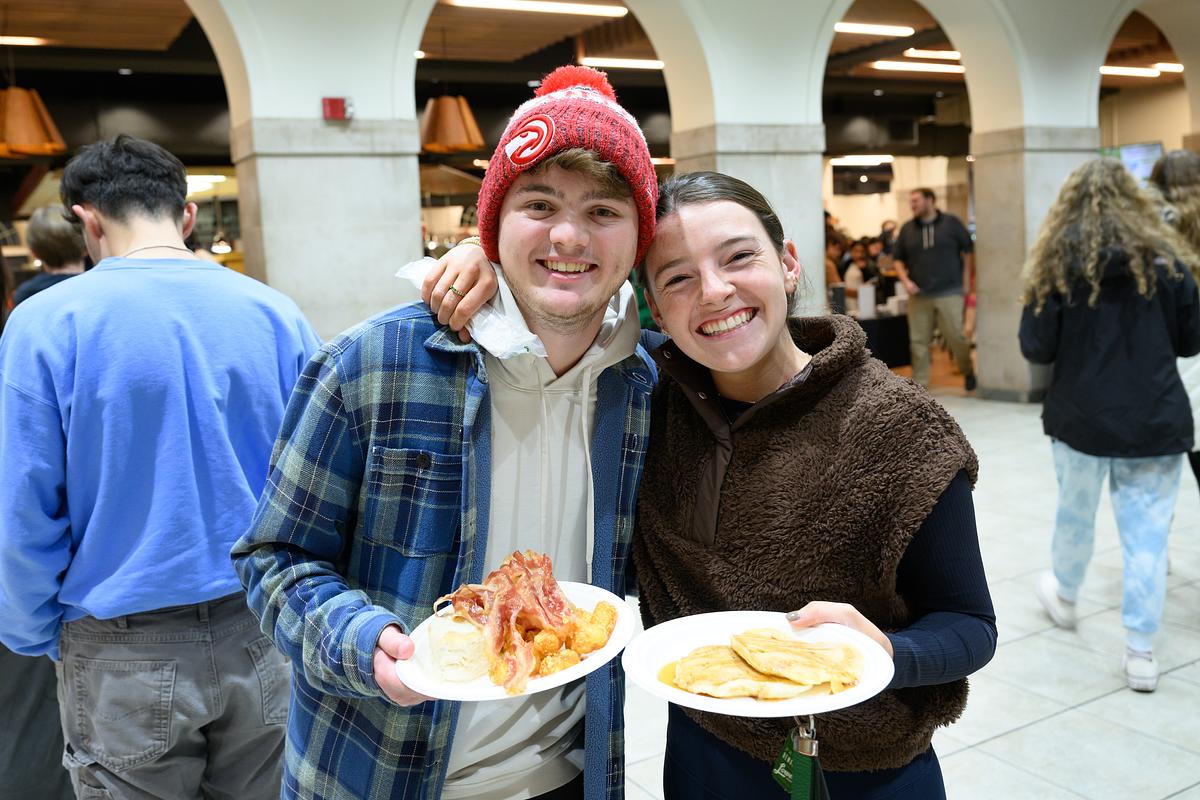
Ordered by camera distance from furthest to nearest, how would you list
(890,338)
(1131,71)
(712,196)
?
(1131,71) < (890,338) < (712,196)

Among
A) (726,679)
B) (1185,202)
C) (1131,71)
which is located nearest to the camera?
(726,679)

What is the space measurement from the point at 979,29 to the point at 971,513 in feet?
30.5

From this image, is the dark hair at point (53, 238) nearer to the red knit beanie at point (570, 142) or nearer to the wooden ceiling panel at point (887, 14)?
the red knit beanie at point (570, 142)

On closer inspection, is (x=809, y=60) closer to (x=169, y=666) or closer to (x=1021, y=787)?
(x=1021, y=787)

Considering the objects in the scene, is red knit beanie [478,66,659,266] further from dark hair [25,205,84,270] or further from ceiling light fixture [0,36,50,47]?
ceiling light fixture [0,36,50,47]

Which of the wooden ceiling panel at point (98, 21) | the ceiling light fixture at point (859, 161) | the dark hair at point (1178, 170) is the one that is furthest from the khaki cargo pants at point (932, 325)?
the ceiling light fixture at point (859, 161)

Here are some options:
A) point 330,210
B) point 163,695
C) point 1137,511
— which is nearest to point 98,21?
point 330,210

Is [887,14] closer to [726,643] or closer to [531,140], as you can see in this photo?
[531,140]

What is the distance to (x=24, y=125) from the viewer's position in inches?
345

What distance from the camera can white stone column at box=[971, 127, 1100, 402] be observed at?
Result: 9500 mm

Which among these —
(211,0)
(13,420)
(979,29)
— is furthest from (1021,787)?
(979,29)

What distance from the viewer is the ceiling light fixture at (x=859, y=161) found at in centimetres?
2223

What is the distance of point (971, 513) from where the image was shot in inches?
57.3

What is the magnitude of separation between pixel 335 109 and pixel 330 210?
26.1 inches
